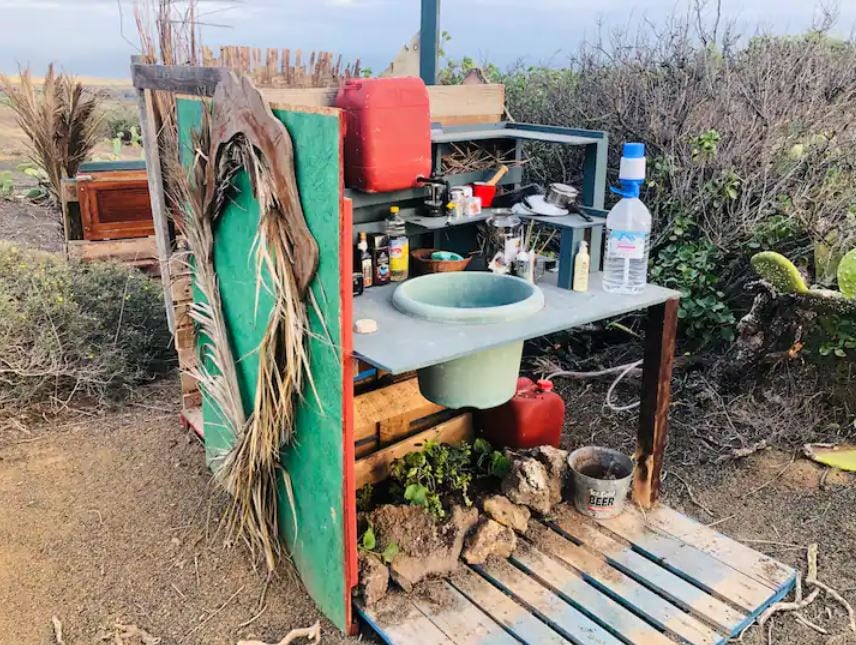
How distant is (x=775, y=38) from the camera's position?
216 inches

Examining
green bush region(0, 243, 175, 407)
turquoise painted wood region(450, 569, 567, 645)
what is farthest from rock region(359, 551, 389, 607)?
green bush region(0, 243, 175, 407)

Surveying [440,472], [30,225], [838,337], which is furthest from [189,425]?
[30,225]

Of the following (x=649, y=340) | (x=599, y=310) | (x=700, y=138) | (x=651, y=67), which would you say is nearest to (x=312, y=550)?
(x=599, y=310)

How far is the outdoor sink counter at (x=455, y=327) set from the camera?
2.26 meters

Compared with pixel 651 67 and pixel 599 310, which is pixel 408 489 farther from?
pixel 651 67

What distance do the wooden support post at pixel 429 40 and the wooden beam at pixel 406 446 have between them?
1.69 metres

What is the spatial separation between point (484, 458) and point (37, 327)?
2.58 meters

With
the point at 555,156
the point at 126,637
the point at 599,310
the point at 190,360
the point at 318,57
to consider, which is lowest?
the point at 126,637

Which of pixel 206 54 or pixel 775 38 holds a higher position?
pixel 775 38

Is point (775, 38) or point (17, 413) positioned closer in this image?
point (17, 413)

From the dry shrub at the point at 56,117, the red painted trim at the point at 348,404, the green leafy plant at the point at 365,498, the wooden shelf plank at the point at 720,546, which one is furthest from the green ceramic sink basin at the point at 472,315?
the dry shrub at the point at 56,117

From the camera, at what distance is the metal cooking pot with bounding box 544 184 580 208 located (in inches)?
122

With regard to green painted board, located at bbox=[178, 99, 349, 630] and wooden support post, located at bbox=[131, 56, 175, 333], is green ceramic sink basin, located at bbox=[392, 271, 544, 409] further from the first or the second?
wooden support post, located at bbox=[131, 56, 175, 333]

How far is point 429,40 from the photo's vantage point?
145 inches
